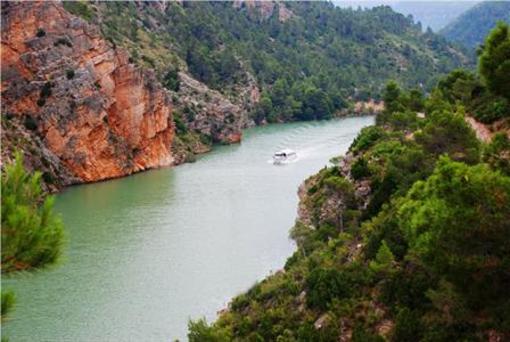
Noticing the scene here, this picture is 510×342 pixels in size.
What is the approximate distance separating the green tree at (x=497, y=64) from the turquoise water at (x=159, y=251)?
39.0ft

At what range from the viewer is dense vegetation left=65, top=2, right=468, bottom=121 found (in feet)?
307

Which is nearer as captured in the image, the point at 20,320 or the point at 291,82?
the point at 20,320

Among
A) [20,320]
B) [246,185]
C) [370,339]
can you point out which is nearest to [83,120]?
[246,185]

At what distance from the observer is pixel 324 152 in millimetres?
64812

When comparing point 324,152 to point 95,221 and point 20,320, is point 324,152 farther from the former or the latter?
point 20,320

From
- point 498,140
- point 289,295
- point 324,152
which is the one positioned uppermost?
point 498,140

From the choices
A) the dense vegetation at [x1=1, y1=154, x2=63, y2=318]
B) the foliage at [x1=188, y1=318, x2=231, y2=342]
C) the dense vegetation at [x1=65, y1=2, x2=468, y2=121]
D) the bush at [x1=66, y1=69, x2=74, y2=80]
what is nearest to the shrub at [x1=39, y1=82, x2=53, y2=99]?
the bush at [x1=66, y1=69, x2=74, y2=80]

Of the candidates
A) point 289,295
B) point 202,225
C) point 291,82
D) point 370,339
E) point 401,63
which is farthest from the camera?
point 401,63

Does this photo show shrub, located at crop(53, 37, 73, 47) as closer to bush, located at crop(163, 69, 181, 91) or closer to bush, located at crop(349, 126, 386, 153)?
bush, located at crop(163, 69, 181, 91)

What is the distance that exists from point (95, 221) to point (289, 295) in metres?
22.3

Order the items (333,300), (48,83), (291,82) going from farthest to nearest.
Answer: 1. (291,82)
2. (48,83)
3. (333,300)

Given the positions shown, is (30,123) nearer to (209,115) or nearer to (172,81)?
(209,115)

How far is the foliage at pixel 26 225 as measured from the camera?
8.02 m

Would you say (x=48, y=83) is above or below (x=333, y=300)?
above
